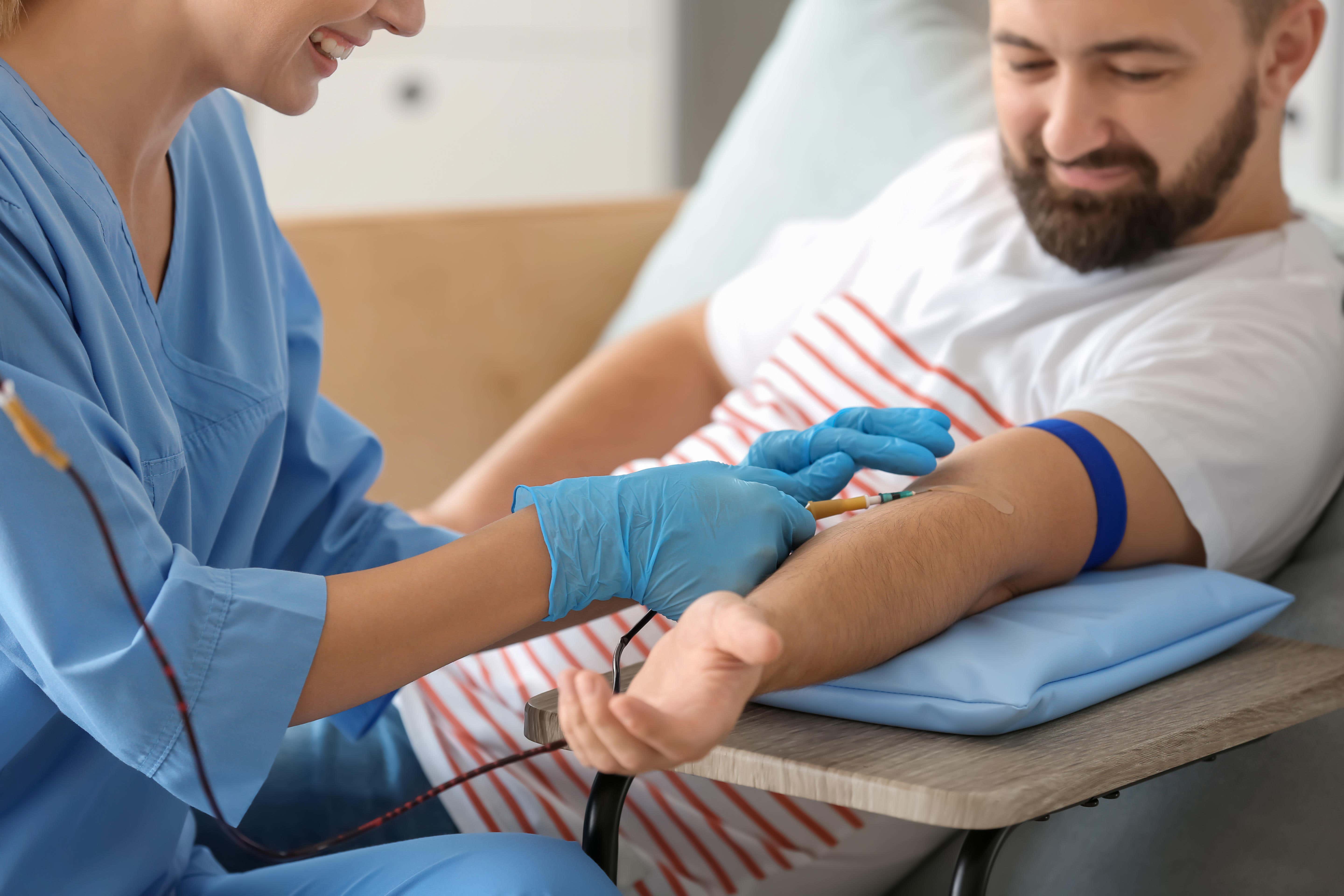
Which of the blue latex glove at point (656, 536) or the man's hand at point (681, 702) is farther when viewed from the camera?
the blue latex glove at point (656, 536)

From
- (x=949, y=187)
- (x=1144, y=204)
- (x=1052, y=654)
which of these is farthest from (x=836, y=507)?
(x=949, y=187)

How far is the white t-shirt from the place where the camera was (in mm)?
1007

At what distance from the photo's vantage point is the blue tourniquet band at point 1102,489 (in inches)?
36.6

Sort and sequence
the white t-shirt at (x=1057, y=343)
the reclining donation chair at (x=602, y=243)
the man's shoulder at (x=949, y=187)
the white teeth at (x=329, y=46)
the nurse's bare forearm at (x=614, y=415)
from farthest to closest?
the reclining donation chair at (x=602, y=243), the nurse's bare forearm at (x=614, y=415), the man's shoulder at (x=949, y=187), the white t-shirt at (x=1057, y=343), the white teeth at (x=329, y=46)

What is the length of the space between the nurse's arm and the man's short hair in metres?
A: 0.45

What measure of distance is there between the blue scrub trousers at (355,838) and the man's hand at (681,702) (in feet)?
0.66

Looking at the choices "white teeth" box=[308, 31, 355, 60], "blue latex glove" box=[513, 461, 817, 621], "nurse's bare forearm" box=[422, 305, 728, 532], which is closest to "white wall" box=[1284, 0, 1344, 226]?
"nurse's bare forearm" box=[422, 305, 728, 532]

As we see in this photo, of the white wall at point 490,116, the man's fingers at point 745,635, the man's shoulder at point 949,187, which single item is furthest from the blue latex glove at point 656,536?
the white wall at point 490,116

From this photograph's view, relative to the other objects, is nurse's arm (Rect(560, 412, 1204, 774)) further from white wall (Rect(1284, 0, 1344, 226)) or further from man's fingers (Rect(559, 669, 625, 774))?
white wall (Rect(1284, 0, 1344, 226))

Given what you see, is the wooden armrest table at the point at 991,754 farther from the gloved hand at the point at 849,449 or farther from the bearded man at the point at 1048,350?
the gloved hand at the point at 849,449

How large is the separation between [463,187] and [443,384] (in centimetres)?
117

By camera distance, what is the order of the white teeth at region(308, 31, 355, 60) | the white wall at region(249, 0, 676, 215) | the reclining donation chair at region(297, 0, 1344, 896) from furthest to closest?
the white wall at region(249, 0, 676, 215) < the reclining donation chair at region(297, 0, 1344, 896) < the white teeth at region(308, 31, 355, 60)

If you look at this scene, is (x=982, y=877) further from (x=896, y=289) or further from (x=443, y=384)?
(x=443, y=384)

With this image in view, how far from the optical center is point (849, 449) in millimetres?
912
